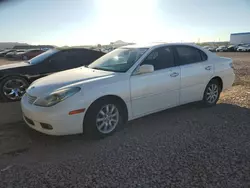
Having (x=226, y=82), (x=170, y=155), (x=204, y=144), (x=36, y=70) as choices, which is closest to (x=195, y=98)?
(x=226, y=82)

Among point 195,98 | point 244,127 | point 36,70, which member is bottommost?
point 244,127

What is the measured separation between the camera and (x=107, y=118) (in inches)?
153

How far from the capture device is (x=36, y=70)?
6.89m

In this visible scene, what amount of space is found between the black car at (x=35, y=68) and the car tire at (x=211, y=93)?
385 centimetres

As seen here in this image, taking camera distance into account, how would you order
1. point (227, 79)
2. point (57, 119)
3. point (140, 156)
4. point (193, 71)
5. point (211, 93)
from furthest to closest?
point (227, 79) → point (211, 93) → point (193, 71) → point (57, 119) → point (140, 156)

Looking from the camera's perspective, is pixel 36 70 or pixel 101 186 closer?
pixel 101 186

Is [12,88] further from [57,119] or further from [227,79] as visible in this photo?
[227,79]

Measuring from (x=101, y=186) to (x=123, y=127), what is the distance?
1.79 m

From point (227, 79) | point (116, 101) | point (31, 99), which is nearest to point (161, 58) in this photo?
point (116, 101)

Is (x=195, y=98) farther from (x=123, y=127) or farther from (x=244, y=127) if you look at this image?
(x=123, y=127)

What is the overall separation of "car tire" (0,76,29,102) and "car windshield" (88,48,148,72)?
9.06 ft

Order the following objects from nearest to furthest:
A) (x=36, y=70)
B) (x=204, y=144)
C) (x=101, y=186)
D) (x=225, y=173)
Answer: (x=101, y=186) → (x=225, y=173) → (x=204, y=144) → (x=36, y=70)

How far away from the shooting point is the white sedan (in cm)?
356

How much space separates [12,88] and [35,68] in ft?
2.72
